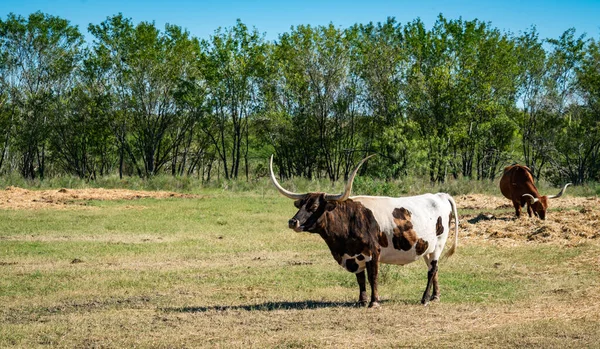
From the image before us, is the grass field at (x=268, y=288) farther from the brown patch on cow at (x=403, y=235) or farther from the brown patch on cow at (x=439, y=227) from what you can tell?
the brown patch on cow at (x=439, y=227)

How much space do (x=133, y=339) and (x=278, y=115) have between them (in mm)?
41493

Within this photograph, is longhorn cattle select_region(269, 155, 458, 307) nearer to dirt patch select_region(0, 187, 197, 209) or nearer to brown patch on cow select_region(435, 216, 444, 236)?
brown patch on cow select_region(435, 216, 444, 236)

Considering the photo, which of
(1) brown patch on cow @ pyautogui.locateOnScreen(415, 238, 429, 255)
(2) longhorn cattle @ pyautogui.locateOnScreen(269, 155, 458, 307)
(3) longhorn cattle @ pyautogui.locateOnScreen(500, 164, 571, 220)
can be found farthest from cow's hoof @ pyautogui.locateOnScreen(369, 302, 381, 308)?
(3) longhorn cattle @ pyautogui.locateOnScreen(500, 164, 571, 220)

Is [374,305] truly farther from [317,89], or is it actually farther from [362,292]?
[317,89]

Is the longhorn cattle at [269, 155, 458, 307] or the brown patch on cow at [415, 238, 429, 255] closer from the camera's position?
the longhorn cattle at [269, 155, 458, 307]

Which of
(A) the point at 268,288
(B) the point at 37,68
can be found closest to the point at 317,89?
(B) the point at 37,68

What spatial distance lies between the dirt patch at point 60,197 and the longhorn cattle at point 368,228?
18586 millimetres

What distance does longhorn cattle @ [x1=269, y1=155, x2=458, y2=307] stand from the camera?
9734mm

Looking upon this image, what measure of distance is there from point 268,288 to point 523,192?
11.8 m

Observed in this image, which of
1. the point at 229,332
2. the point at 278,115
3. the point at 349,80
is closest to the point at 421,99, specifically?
the point at 349,80

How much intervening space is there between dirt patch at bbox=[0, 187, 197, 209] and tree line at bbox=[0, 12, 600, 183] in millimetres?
16092

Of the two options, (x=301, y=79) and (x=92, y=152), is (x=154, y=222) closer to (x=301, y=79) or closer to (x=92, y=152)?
(x=301, y=79)

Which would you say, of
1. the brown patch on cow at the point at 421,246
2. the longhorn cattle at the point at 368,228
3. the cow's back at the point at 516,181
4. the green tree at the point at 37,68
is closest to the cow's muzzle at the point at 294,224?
the longhorn cattle at the point at 368,228

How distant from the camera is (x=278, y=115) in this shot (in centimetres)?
4909
